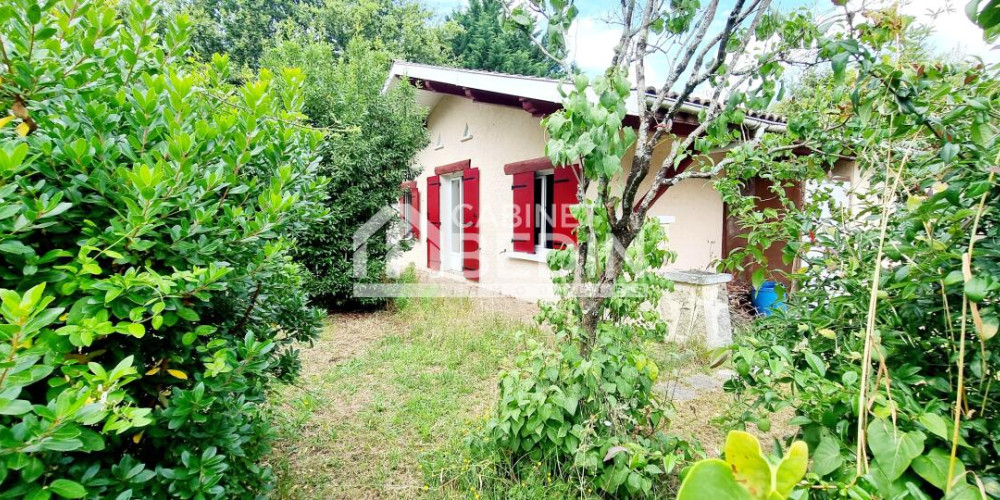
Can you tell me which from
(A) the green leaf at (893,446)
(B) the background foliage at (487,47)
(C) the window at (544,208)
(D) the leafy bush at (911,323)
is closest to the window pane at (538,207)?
(C) the window at (544,208)

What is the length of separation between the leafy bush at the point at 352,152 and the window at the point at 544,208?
2053mm

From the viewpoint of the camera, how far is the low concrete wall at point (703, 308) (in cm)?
425

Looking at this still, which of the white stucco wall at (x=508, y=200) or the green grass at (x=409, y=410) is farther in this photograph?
the white stucco wall at (x=508, y=200)

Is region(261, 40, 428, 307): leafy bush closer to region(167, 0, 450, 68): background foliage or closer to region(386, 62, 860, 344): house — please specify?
region(386, 62, 860, 344): house

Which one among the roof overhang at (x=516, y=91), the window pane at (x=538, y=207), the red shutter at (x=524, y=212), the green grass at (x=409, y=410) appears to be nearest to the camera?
the green grass at (x=409, y=410)

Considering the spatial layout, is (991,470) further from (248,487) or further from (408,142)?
(408,142)

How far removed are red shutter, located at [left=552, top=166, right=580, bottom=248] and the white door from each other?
9.91 feet

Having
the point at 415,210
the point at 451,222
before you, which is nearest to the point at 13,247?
the point at 451,222

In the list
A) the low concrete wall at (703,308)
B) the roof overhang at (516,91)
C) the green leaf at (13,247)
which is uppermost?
the roof overhang at (516,91)

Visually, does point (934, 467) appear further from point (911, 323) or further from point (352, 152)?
point (352, 152)

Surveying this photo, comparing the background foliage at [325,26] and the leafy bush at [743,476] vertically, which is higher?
the background foliage at [325,26]

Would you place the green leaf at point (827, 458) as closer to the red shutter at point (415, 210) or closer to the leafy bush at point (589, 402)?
the leafy bush at point (589, 402)

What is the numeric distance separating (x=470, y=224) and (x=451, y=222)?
3.55 ft

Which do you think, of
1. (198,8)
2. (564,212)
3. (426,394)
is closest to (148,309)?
(426,394)
